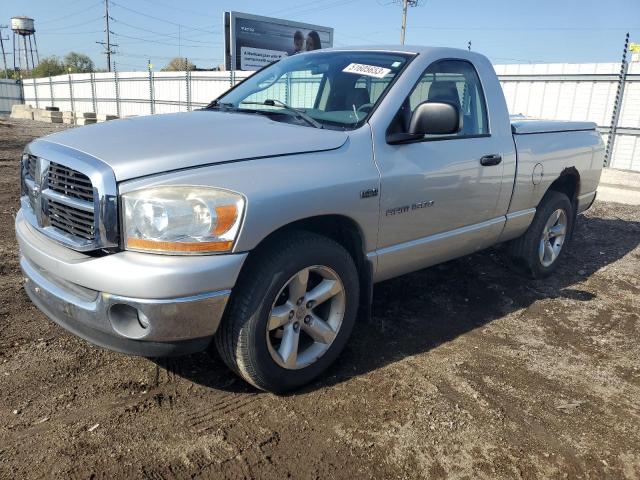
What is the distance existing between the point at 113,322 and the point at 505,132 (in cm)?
318

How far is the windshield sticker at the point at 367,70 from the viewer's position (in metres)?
3.52

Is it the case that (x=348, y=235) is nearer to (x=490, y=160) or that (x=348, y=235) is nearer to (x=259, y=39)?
(x=490, y=160)

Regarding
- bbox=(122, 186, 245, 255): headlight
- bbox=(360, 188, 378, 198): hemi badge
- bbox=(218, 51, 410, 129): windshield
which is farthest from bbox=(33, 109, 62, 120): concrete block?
bbox=(122, 186, 245, 255): headlight

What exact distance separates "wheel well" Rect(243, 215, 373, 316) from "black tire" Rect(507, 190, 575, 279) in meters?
2.21

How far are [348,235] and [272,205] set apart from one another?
73 cm

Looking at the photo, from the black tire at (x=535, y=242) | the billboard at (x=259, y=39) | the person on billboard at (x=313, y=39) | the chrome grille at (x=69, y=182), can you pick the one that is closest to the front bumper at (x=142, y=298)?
the chrome grille at (x=69, y=182)

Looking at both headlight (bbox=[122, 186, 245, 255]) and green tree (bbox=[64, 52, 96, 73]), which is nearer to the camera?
headlight (bbox=[122, 186, 245, 255])

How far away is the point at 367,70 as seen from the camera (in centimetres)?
358

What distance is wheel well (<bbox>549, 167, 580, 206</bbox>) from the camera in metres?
5.02

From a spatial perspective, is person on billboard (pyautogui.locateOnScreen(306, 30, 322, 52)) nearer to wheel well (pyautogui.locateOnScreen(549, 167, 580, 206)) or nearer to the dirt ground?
wheel well (pyautogui.locateOnScreen(549, 167, 580, 206))

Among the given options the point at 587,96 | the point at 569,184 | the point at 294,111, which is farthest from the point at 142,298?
the point at 587,96

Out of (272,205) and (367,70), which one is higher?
(367,70)

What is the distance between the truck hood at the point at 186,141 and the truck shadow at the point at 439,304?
4.32 feet

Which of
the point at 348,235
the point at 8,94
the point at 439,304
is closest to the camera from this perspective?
the point at 348,235
